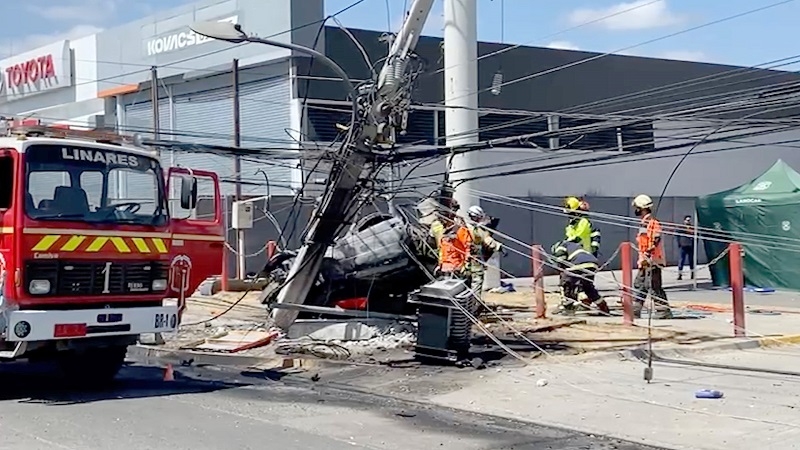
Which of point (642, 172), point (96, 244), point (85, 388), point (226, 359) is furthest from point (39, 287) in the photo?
point (642, 172)

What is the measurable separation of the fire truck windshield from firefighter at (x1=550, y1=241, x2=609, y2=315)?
7.08 m

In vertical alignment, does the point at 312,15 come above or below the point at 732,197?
above

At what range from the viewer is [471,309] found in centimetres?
1326

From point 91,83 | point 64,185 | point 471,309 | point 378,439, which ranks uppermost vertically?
point 91,83

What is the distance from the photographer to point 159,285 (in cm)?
1213

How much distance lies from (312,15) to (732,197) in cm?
1219

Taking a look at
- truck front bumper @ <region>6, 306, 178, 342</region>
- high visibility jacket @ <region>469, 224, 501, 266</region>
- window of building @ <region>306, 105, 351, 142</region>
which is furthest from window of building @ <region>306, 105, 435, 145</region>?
truck front bumper @ <region>6, 306, 178, 342</region>

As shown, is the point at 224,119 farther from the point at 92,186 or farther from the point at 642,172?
the point at 92,186

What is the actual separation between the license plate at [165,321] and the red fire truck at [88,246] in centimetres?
1

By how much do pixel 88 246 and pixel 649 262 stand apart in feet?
28.7

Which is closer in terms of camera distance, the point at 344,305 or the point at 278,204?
the point at 344,305

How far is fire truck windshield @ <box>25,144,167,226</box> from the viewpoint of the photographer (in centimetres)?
1110

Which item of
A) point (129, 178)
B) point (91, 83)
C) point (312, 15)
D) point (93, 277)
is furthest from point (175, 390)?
point (91, 83)

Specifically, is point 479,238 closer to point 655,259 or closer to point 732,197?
point 655,259
